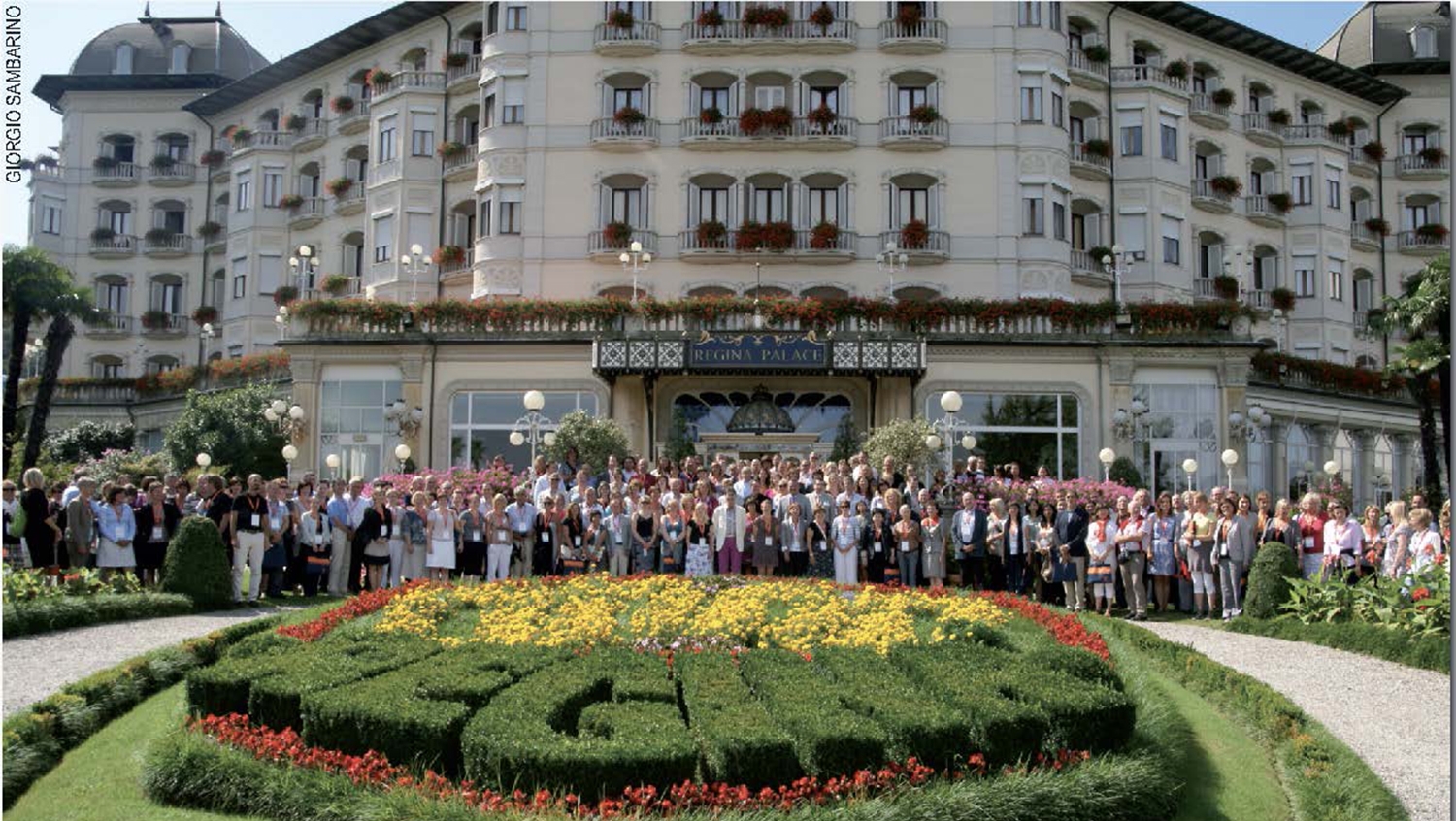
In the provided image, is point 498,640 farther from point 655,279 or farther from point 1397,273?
point 1397,273

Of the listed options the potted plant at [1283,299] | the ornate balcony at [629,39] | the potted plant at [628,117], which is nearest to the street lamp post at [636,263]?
the potted plant at [628,117]

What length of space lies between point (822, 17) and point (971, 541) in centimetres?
2510

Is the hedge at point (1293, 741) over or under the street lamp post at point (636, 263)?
under

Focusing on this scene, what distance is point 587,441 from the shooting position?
27203mm

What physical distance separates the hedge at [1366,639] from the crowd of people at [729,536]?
59.9 inches

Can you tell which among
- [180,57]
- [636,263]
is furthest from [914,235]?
[180,57]

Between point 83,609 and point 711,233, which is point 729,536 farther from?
point 711,233

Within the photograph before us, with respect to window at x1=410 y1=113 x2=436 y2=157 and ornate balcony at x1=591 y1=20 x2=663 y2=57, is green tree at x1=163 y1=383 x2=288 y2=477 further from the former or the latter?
ornate balcony at x1=591 y1=20 x2=663 y2=57

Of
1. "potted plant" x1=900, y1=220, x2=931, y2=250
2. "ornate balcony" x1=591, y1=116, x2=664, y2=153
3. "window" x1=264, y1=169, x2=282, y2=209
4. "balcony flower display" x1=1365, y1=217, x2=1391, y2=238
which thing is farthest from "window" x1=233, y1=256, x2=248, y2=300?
"balcony flower display" x1=1365, y1=217, x2=1391, y2=238

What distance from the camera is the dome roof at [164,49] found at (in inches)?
2207

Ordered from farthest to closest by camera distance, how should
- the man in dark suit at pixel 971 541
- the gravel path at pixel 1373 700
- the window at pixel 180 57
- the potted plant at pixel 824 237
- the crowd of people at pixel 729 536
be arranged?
the window at pixel 180 57 → the potted plant at pixel 824 237 → the man in dark suit at pixel 971 541 → the crowd of people at pixel 729 536 → the gravel path at pixel 1373 700

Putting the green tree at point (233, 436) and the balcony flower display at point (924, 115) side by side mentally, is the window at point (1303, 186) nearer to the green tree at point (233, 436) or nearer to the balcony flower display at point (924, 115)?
the balcony flower display at point (924, 115)

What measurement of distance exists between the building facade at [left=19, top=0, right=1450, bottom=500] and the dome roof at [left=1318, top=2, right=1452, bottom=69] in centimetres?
19

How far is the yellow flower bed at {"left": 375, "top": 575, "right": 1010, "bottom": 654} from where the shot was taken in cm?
1220
